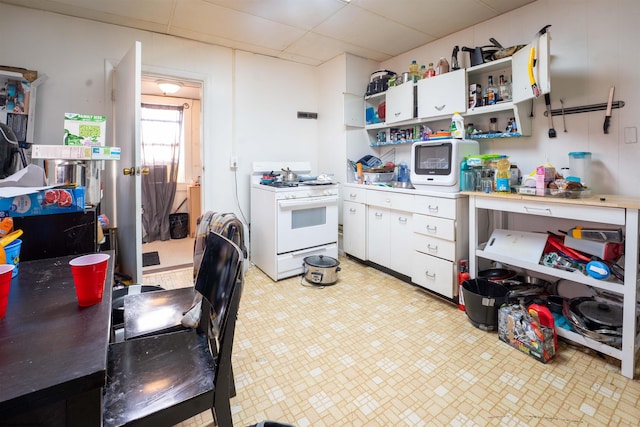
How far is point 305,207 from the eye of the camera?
123 inches

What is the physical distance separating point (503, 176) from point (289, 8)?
212 centimetres

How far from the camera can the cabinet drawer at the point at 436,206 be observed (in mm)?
2427

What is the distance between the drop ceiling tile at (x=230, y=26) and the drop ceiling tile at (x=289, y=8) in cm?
8

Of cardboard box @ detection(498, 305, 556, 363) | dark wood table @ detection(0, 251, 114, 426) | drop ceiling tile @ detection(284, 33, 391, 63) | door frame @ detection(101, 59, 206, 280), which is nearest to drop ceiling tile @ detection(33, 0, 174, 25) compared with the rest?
door frame @ detection(101, 59, 206, 280)

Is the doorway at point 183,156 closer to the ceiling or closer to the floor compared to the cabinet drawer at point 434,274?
closer to the ceiling

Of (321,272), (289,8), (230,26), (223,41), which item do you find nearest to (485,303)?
(321,272)

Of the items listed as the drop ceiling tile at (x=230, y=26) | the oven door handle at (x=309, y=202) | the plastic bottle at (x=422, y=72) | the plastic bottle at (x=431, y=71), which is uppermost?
the drop ceiling tile at (x=230, y=26)

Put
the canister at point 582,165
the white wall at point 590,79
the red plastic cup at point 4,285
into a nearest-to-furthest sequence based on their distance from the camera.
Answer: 1. the red plastic cup at point 4,285
2. the white wall at point 590,79
3. the canister at point 582,165

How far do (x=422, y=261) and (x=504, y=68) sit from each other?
69.0 inches

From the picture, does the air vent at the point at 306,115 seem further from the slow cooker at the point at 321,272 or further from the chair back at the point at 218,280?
the chair back at the point at 218,280

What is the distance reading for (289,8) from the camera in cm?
253

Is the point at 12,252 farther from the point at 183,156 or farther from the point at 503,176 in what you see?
the point at 183,156

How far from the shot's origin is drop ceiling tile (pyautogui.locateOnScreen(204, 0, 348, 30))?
2.44m

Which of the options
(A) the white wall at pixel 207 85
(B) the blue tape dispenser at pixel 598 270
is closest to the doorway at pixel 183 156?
(A) the white wall at pixel 207 85
